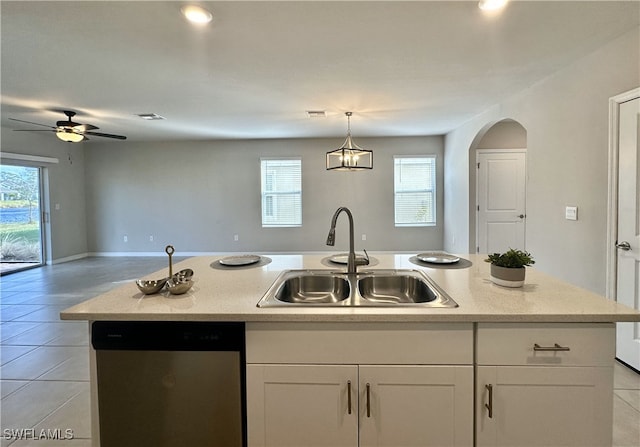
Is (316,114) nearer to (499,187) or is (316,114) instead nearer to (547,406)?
(499,187)

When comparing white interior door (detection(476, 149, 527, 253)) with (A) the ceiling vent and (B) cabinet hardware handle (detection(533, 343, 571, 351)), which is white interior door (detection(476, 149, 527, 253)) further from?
(B) cabinet hardware handle (detection(533, 343, 571, 351))

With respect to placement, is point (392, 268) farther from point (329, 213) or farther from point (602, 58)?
point (329, 213)

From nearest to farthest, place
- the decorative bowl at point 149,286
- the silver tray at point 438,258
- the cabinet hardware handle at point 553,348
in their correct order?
the cabinet hardware handle at point 553,348 → the decorative bowl at point 149,286 → the silver tray at point 438,258

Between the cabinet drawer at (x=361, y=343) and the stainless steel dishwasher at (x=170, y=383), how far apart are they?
0.11m

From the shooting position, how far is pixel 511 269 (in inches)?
56.4

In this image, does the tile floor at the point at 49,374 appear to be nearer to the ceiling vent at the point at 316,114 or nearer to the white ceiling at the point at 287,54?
the white ceiling at the point at 287,54

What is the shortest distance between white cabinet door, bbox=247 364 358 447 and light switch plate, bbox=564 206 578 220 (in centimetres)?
287

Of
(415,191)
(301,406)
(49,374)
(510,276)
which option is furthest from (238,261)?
(415,191)

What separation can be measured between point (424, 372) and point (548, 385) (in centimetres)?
44

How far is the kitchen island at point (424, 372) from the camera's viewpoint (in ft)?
3.72

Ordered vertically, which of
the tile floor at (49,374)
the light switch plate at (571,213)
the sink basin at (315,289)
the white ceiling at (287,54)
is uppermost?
the white ceiling at (287,54)

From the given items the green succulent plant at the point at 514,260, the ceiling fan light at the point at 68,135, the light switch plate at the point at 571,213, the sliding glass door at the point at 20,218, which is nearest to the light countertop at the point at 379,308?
the green succulent plant at the point at 514,260

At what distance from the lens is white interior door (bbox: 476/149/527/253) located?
210 inches

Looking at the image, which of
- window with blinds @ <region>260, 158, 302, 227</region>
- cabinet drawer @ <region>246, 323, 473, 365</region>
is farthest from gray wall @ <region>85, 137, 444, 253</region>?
cabinet drawer @ <region>246, 323, 473, 365</region>
